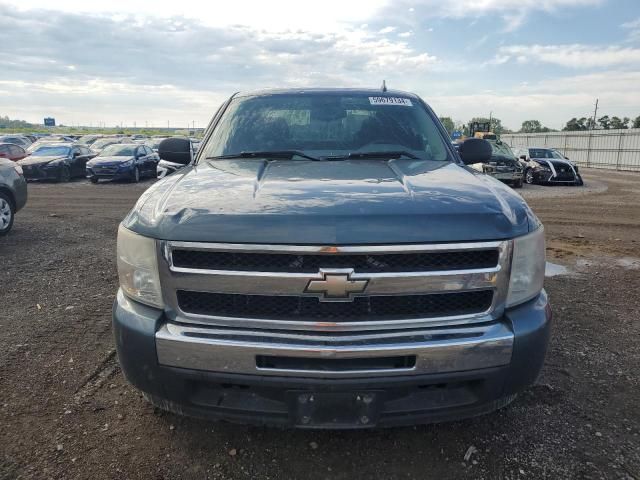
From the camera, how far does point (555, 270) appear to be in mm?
6312

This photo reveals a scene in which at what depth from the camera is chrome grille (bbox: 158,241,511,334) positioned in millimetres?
2127

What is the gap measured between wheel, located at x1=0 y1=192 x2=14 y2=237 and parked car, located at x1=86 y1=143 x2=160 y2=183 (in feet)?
32.7

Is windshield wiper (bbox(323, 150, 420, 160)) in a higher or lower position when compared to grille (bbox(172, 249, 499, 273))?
higher

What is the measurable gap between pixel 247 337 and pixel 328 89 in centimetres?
255

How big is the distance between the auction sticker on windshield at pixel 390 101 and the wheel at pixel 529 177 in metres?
18.2

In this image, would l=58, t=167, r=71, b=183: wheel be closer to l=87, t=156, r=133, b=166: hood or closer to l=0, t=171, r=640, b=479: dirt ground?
l=87, t=156, r=133, b=166: hood

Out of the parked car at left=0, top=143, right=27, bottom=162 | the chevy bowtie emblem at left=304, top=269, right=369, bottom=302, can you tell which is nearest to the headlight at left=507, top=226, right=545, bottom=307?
the chevy bowtie emblem at left=304, top=269, right=369, bottom=302

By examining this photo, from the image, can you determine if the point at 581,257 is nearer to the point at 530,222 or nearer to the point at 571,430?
the point at 571,430

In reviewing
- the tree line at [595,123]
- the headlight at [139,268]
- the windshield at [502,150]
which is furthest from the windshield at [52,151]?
the tree line at [595,123]

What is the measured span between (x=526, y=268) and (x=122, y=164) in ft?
62.5

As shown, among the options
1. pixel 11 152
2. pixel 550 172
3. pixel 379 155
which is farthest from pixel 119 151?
pixel 379 155

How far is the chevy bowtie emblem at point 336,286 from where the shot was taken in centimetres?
210

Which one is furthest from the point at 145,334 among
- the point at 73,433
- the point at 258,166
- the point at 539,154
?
the point at 539,154

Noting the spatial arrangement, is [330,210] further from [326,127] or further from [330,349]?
[326,127]
